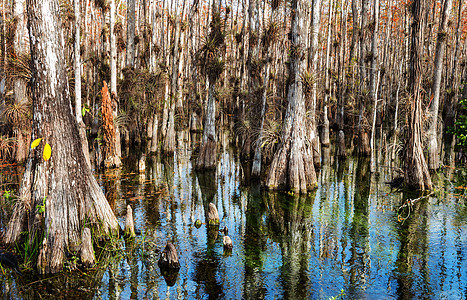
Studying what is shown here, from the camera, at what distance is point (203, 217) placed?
31.9 feet

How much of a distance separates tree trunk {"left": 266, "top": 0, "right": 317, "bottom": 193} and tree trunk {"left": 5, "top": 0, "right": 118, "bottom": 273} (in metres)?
6.17

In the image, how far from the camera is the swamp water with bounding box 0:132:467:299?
6.08m

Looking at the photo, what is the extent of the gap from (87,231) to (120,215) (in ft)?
10.3

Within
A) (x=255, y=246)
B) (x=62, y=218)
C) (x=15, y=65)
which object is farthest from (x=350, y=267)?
(x=15, y=65)

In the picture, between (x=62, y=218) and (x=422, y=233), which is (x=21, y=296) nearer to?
(x=62, y=218)

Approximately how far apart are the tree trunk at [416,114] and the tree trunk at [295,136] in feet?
9.51

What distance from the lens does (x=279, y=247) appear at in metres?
7.97

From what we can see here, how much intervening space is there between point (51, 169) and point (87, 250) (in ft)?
4.89

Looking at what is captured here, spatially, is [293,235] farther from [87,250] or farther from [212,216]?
[87,250]

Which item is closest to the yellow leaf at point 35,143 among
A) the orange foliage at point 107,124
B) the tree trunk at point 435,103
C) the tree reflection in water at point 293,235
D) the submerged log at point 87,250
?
the submerged log at point 87,250

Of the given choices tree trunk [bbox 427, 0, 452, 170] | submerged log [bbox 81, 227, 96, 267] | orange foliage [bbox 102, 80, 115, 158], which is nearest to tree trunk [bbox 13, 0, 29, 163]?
orange foliage [bbox 102, 80, 115, 158]

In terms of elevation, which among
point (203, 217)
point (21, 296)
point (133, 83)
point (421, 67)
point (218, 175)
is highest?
point (133, 83)

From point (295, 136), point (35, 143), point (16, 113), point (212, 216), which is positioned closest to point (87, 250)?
point (35, 143)

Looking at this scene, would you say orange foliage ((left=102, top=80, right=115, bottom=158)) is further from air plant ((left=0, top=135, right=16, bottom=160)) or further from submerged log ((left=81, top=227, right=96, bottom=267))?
submerged log ((left=81, top=227, right=96, bottom=267))
